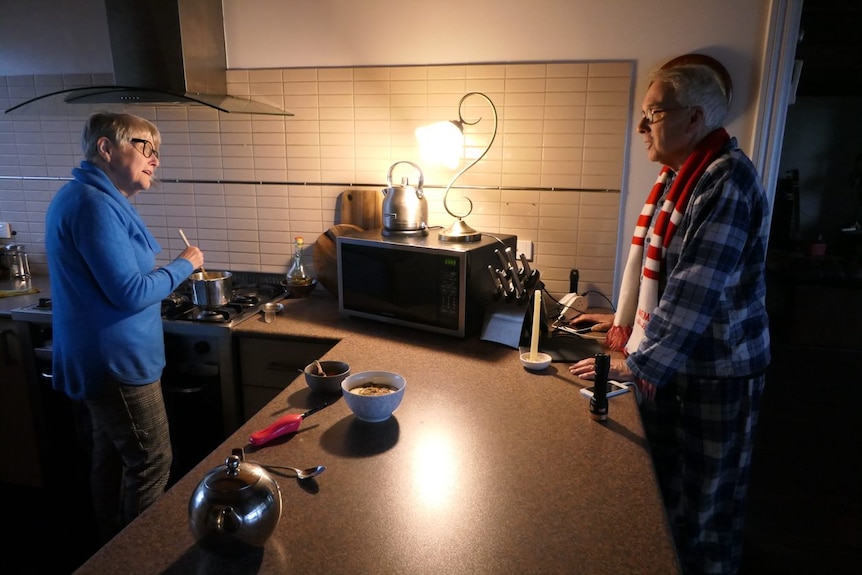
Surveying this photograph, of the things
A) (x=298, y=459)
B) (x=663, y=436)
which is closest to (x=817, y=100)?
(x=663, y=436)

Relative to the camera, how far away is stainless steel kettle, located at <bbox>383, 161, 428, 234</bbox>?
1.98 m

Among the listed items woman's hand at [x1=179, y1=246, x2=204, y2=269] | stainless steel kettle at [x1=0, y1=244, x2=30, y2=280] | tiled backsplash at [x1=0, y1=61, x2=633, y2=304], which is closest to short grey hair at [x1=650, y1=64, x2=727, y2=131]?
tiled backsplash at [x1=0, y1=61, x2=633, y2=304]

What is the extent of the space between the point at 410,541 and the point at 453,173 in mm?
1637

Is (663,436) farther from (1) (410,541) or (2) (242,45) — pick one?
(2) (242,45)

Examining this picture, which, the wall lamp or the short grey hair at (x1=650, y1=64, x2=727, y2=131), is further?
the wall lamp

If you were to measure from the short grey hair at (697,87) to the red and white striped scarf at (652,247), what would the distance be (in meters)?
0.07

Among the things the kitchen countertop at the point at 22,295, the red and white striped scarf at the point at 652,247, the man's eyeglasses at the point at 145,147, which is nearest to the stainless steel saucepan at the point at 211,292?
the man's eyeglasses at the point at 145,147

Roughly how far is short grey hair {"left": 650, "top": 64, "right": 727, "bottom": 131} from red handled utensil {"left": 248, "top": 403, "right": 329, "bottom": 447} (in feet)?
4.06

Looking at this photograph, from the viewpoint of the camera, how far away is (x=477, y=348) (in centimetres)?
172

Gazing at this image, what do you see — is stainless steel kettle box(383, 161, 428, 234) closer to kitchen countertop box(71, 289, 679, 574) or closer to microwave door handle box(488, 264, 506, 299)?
microwave door handle box(488, 264, 506, 299)

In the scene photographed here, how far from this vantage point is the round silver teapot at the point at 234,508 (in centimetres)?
76

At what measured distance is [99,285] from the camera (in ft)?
4.85

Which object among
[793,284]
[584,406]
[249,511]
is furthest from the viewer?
[793,284]

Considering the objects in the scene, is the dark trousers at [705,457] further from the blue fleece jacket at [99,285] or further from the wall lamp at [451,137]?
the blue fleece jacket at [99,285]
